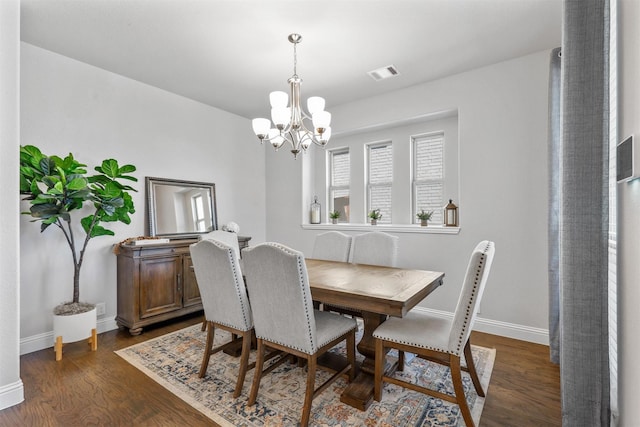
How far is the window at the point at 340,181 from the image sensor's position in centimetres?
455

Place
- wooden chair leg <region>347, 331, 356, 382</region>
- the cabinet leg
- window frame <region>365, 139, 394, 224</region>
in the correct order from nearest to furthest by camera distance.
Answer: wooden chair leg <region>347, 331, 356, 382</region>, the cabinet leg, window frame <region>365, 139, 394, 224</region>

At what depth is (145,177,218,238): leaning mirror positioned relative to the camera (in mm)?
3613

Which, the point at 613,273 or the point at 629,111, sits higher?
the point at 629,111

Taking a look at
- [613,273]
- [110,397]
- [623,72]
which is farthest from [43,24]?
[613,273]

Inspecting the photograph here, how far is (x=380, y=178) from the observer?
13.9ft

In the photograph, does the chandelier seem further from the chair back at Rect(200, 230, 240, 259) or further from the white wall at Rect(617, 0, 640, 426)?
the white wall at Rect(617, 0, 640, 426)

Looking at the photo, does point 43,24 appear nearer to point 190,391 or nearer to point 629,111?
point 190,391

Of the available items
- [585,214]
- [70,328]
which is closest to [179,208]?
[70,328]

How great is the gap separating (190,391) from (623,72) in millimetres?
2832

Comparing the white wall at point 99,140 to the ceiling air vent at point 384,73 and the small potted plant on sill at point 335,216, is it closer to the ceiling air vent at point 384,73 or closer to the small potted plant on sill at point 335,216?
the small potted plant on sill at point 335,216

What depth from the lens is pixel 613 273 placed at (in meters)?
1.36

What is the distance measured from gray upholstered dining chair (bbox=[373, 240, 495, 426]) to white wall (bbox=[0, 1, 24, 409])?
235cm

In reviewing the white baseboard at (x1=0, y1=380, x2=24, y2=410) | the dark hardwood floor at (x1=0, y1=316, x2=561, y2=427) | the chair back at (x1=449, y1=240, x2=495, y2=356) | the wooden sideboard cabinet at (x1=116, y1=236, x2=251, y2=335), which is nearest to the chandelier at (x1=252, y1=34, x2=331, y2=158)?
the chair back at (x1=449, y1=240, x2=495, y2=356)

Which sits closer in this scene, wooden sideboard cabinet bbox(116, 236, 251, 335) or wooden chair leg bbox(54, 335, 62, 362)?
wooden chair leg bbox(54, 335, 62, 362)
